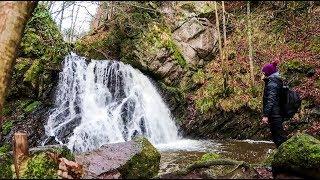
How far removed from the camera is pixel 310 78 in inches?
575

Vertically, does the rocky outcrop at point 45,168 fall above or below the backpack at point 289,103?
below

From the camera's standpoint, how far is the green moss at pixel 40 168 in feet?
13.6

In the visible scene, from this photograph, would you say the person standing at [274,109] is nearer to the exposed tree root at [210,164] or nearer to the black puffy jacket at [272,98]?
the black puffy jacket at [272,98]

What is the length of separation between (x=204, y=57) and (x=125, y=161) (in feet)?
44.6

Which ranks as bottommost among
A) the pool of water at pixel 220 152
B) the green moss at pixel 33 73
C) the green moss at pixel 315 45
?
the pool of water at pixel 220 152

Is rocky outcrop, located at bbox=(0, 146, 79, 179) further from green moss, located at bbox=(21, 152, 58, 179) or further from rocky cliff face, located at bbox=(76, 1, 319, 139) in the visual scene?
rocky cliff face, located at bbox=(76, 1, 319, 139)

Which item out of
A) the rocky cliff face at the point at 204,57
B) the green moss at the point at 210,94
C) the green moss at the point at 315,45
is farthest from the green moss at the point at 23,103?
the green moss at the point at 315,45

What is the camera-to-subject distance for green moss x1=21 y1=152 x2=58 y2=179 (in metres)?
4.15

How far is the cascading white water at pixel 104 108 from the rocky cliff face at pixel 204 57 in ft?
3.04

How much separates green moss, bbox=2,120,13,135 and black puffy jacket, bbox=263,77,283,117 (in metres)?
10.3

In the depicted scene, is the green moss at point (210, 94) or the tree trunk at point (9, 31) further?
the green moss at point (210, 94)

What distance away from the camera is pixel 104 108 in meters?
15.5

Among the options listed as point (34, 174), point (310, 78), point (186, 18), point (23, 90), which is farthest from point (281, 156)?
point (186, 18)

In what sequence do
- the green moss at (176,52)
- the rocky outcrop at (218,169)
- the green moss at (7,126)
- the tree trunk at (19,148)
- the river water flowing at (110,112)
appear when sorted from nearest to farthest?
the tree trunk at (19,148)
the rocky outcrop at (218,169)
the river water flowing at (110,112)
the green moss at (7,126)
the green moss at (176,52)
